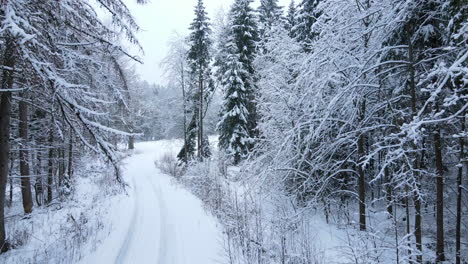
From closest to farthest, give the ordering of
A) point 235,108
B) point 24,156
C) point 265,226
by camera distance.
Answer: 1. point 265,226
2. point 24,156
3. point 235,108

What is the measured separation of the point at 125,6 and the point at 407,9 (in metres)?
5.82

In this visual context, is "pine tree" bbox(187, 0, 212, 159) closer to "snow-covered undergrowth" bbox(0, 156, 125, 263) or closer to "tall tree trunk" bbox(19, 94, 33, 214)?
"snow-covered undergrowth" bbox(0, 156, 125, 263)

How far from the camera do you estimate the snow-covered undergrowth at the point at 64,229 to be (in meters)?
5.47

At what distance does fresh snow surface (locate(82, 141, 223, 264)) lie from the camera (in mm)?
5262

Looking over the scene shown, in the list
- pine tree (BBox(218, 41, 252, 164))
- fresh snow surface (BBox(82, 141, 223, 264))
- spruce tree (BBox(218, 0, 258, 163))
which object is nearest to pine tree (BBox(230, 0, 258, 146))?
spruce tree (BBox(218, 0, 258, 163))

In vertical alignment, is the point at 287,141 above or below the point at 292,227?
above

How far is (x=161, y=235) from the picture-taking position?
21.4ft

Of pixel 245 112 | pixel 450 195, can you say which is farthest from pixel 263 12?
pixel 450 195

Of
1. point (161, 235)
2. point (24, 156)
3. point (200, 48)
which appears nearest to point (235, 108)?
point (200, 48)

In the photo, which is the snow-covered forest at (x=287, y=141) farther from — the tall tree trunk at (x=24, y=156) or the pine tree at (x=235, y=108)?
the pine tree at (x=235, y=108)

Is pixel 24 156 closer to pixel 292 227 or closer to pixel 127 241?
pixel 127 241

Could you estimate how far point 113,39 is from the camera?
5.46m

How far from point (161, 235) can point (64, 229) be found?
3223mm

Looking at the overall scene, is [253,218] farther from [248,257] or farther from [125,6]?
[125,6]
